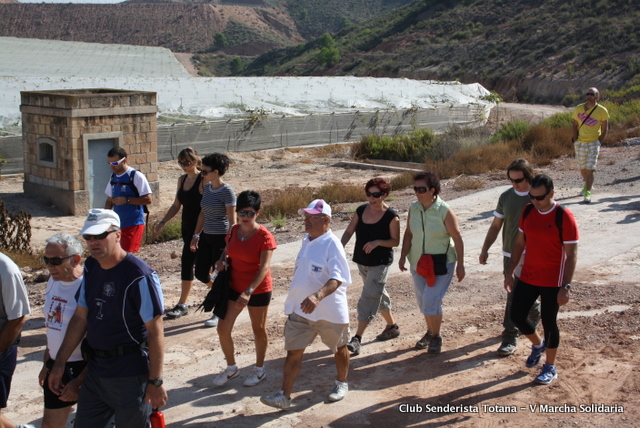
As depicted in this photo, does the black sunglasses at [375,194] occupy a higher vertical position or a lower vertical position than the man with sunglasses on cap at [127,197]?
higher

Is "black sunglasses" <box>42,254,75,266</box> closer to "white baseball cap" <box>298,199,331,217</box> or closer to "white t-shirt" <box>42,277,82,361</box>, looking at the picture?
"white t-shirt" <box>42,277,82,361</box>

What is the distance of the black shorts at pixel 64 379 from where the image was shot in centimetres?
402

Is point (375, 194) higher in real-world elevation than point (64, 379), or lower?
higher

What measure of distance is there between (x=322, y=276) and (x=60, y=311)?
67.0 inches

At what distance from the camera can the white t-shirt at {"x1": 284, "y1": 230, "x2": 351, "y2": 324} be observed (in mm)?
4824

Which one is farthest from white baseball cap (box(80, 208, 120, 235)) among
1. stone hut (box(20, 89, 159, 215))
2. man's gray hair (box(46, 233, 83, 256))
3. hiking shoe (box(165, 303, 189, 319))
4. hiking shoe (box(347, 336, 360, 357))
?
stone hut (box(20, 89, 159, 215))

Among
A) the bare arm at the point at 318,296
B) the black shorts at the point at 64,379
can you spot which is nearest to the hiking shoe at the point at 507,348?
the bare arm at the point at 318,296

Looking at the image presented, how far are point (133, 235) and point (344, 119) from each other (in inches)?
826

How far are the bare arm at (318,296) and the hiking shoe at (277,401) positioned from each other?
681 mm

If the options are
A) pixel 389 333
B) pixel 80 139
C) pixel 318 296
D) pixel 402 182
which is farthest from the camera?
pixel 402 182

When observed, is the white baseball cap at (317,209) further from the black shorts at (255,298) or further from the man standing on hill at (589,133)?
Answer: the man standing on hill at (589,133)

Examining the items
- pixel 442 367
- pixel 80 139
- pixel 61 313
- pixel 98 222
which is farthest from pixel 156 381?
pixel 80 139

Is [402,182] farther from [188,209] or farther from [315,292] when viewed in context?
[315,292]

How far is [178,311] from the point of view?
7.09m
